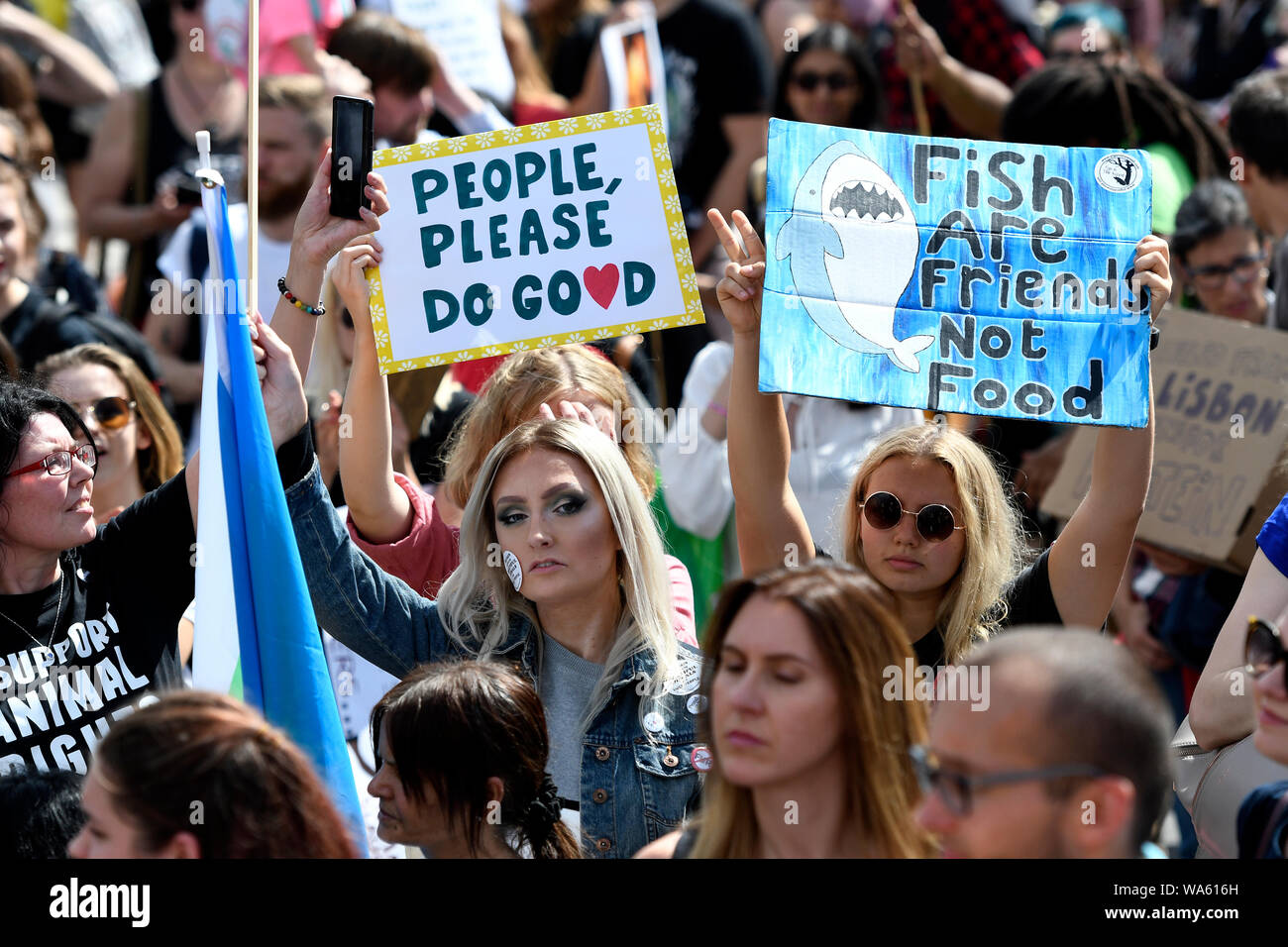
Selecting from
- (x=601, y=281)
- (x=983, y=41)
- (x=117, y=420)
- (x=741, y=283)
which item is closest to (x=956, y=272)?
(x=741, y=283)

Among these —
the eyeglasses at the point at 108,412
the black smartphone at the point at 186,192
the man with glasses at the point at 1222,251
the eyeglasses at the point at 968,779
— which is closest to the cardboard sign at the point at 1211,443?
the man with glasses at the point at 1222,251

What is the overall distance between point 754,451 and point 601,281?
29.3 inches

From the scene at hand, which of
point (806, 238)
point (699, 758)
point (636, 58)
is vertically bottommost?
point (699, 758)

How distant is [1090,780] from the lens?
2.34 metres

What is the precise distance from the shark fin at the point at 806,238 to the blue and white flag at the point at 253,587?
3.88 feet

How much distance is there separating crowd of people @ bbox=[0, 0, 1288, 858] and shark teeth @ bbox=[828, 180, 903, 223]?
Result: 8.9 inches

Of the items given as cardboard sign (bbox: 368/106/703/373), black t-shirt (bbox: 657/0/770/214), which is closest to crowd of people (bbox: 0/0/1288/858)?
cardboard sign (bbox: 368/106/703/373)

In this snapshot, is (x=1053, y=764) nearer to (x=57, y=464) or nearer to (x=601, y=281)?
(x=601, y=281)

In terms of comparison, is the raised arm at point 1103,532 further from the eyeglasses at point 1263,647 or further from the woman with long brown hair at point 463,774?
the woman with long brown hair at point 463,774

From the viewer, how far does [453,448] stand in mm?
4297

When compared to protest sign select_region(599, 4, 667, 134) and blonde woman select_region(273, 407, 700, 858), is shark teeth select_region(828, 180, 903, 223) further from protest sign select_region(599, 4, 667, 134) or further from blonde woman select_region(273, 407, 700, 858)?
protest sign select_region(599, 4, 667, 134)

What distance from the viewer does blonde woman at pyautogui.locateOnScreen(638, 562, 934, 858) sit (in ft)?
8.60
